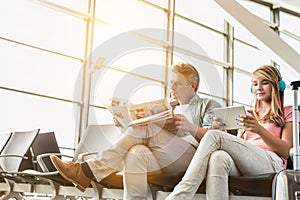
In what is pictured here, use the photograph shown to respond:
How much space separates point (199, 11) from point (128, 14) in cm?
138

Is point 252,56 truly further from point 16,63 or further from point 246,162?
point 246,162

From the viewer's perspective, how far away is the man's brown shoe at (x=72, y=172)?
92.3 inches

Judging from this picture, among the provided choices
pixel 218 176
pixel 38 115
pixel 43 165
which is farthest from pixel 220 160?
pixel 38 115

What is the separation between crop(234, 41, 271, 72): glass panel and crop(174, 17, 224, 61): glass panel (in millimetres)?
332

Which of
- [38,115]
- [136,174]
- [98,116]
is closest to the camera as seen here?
[136,174]

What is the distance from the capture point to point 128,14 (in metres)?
6.15

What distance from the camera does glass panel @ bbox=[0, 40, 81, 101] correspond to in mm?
5043

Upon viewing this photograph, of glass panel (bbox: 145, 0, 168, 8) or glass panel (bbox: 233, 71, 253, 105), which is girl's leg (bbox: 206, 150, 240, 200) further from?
glass panel (bbox: 233, 71, 253, 105)

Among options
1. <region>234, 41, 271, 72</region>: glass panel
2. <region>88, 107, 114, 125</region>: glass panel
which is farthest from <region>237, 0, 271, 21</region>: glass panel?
<region>88, 107, 114, 125</region>: glass panel

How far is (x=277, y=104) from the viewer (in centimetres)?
242

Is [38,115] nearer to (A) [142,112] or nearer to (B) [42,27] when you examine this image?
(B) [42,27]

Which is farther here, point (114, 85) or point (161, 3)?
point (161, 3)

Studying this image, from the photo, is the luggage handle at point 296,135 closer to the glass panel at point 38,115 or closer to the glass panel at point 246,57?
the glass panel at point 38,115

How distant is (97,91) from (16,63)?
3.51 feet
